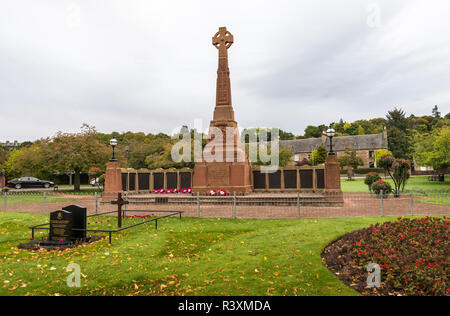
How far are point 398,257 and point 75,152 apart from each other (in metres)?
32.8

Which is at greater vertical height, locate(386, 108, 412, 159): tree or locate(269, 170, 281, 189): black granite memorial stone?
locate(386, 108, 412, 159): tree

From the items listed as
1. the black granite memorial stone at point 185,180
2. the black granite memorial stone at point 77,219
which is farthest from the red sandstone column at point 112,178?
the black granite memorial stone at point 77,219

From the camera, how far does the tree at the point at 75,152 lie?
3177 centimetres

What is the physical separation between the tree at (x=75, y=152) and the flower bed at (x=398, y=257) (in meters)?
30.1

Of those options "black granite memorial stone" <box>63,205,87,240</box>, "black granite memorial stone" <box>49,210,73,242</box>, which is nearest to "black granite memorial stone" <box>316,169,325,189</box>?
"black granite memorial stone" <box>63,205,87,240</box>

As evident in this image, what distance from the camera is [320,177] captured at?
67.8 feet

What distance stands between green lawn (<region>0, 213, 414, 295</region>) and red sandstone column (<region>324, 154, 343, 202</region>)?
702cm

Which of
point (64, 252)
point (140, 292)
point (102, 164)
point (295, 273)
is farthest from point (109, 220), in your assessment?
point (102, 164)

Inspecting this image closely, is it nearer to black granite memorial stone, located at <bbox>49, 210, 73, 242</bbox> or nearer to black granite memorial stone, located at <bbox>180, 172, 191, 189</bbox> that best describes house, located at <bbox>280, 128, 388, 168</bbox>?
black granite memorial stone, located at <bbox>180, 172, 191, 189</bbox>

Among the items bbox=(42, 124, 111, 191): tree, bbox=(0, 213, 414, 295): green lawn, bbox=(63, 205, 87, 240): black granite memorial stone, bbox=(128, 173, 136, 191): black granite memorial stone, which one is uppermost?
bbox=(42, 124, 111, 191): tree

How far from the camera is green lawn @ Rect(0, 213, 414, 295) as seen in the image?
527cm

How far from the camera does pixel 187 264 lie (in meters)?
6.60
